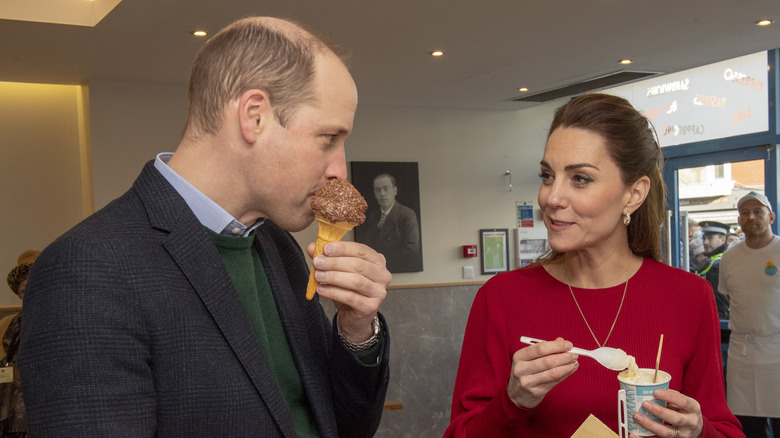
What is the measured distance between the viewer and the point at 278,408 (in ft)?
4.01

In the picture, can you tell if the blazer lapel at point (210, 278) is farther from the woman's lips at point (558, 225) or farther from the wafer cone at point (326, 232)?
the woman's lips at point (558, 225)

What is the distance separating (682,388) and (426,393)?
5.27 m

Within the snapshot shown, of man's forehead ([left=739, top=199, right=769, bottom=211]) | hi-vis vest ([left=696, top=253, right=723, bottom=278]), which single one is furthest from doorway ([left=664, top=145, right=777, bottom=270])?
man's forehead ([left=739, top=199, right=769, bottom=211])

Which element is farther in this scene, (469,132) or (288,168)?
(469,132)

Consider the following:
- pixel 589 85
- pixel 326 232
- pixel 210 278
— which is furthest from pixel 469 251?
pixel 210 278

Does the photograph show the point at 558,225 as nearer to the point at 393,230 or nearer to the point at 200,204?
the point at 200,204

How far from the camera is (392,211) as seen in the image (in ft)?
22.7

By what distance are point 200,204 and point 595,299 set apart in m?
1.17

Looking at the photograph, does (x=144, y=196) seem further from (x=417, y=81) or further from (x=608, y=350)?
(x=417, y=81)

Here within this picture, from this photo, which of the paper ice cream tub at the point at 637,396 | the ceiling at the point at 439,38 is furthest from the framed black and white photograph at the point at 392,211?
the paper ice cream tub at the point at 637,396

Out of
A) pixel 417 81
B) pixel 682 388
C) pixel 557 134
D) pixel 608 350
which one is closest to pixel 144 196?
pixel 608 350

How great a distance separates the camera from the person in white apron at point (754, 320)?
17.1 feet

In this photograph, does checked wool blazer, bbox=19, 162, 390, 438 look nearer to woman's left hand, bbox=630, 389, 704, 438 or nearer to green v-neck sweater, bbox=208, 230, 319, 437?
green v-neck sweater, bbox=208, 230, 319, 437

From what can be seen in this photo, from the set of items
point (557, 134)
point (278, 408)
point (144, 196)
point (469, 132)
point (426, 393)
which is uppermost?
point (469, 132)
